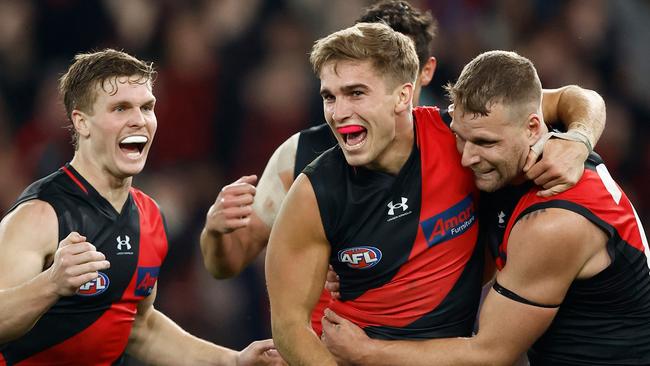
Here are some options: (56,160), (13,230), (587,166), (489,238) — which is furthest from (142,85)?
(56,160)

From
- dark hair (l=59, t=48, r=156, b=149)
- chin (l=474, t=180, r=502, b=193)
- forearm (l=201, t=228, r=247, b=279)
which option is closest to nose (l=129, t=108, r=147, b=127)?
dark hair (l=59, t=48, r=156, b=149)

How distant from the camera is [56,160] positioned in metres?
7.43

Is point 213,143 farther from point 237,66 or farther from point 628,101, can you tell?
point 628,101

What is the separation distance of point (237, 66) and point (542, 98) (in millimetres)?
3735

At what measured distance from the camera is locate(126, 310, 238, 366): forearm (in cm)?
510

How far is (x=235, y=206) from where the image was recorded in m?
4.61

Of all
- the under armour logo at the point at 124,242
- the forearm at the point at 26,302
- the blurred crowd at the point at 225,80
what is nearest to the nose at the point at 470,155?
the under armour logo at the point at 124,242

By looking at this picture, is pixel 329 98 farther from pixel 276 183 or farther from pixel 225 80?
pixel 225 80

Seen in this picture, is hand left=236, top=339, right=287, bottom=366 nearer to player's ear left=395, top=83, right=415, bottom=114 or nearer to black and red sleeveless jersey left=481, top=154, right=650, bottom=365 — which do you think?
black and red sleeveless jersey left=481, top=154, right=650, bottom=365

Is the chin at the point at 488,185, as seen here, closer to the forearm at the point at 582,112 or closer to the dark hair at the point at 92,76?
the forearm at the point at 582,112

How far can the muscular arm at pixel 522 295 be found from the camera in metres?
4.04

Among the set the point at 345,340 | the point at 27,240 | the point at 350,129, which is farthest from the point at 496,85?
the point at 27,240

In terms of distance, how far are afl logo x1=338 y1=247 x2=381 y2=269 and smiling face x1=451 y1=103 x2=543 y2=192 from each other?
0.51 m

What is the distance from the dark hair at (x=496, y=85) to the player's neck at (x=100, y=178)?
162 centimetres
